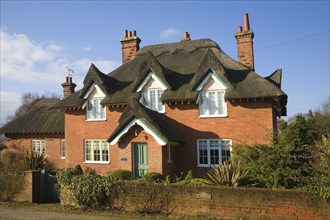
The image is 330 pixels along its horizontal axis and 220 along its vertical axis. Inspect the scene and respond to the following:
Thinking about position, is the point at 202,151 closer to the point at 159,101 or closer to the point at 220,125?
the point at 220,125

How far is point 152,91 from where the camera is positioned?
2184 cm

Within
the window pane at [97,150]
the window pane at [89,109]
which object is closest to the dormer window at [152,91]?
the window pane at [89,109]

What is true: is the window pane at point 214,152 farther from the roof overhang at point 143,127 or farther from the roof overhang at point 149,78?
the roof overhang at point 149,78

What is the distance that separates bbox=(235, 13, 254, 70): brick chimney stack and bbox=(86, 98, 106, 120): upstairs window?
10867 millimetres

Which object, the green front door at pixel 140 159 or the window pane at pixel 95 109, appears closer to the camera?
the green front door at pixel 140 159

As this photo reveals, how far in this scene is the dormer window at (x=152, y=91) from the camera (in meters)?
21.5

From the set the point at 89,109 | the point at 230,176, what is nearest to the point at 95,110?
the point at 89,109

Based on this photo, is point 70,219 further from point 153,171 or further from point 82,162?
point 82,162

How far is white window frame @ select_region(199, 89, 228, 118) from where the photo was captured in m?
20.1

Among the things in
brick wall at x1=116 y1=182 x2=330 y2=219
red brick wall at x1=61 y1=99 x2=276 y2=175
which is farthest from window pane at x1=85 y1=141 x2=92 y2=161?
brick wall at x1=116 y1=182 x2=330 y2=219

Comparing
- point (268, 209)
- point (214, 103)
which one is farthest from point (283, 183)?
point (214, 103)

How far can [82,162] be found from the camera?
23.6m

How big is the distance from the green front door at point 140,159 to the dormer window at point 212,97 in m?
4.58

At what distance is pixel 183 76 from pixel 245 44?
17.5 feet
